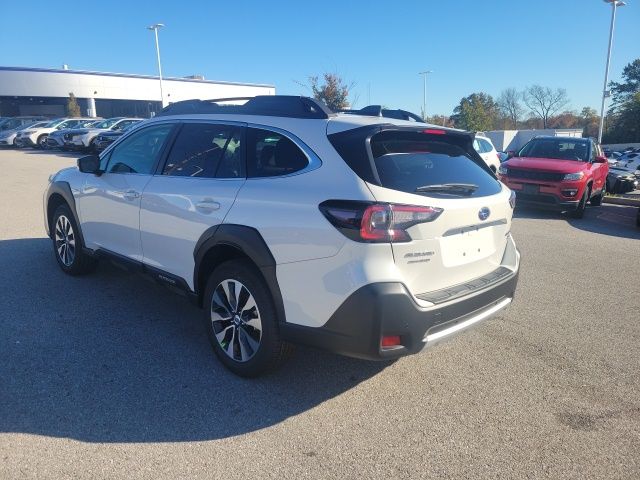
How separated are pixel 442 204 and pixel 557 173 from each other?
843 centimetres

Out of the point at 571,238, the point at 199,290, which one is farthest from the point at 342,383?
the point at 571,238

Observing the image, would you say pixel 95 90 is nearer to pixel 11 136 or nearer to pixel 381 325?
pixel 11 136

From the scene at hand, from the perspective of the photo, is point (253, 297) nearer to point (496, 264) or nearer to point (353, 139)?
point (353, 139)

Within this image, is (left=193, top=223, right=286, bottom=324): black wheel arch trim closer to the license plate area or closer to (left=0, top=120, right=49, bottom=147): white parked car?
the license plate area

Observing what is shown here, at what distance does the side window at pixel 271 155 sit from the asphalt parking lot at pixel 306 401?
1.42 metres

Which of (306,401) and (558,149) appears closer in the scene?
(306,401)

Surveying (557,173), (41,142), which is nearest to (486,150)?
(557,173)

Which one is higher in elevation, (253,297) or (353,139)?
(353,139)

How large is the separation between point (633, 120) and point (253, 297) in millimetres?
67929

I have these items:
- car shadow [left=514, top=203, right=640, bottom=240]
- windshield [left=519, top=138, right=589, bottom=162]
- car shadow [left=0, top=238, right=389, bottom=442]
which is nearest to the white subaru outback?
car shadow [left=0, top=238, right=389, bottom=442]

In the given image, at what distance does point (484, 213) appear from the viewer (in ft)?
10.8

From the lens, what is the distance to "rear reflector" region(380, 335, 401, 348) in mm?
2811

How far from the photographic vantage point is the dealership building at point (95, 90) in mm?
60406

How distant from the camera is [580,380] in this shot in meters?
3.52
